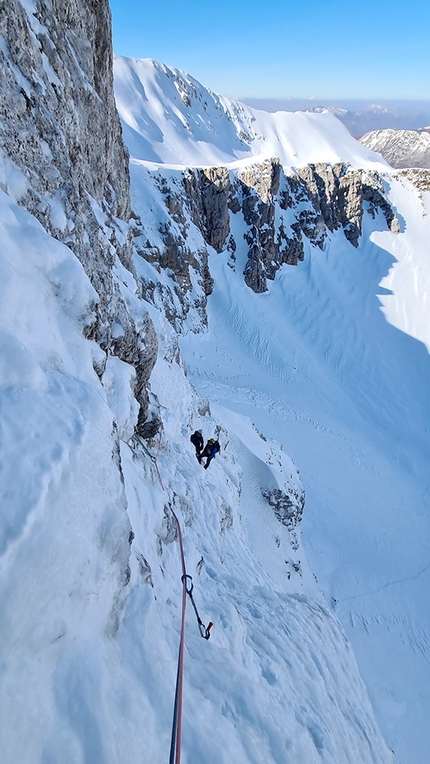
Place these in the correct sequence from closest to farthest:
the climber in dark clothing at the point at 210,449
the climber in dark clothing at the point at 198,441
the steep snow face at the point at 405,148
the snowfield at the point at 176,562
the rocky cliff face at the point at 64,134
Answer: the snowfield at the point at 176,562
the rocky cliff face at the point at 64,134
the climber in dark clothing at the point at 210,449
the climber in dark clothing at the point at 198,441
the steep snow face at the point at 405,148

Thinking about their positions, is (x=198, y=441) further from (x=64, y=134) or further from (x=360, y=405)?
(x=360, y=405)

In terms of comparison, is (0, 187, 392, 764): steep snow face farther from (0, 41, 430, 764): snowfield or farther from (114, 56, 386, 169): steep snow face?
(114, 56, 386, 169): steep snow face

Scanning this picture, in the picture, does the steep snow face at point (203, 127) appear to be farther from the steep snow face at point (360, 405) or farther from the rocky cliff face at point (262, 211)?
the steep snow face at point (360, 405)

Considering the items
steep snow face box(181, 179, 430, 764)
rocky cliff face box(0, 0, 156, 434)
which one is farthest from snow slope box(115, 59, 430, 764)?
rocky cliff face box(0, 0, 156, 434)

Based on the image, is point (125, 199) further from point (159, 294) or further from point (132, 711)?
point (132, 711)

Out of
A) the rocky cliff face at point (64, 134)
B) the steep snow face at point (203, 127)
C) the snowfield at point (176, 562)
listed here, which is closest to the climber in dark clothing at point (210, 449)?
the snowfield at point (176, 562)

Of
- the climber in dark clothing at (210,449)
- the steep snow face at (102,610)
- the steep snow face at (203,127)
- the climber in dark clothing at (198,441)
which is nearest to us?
the steep snow face at (102,610)
